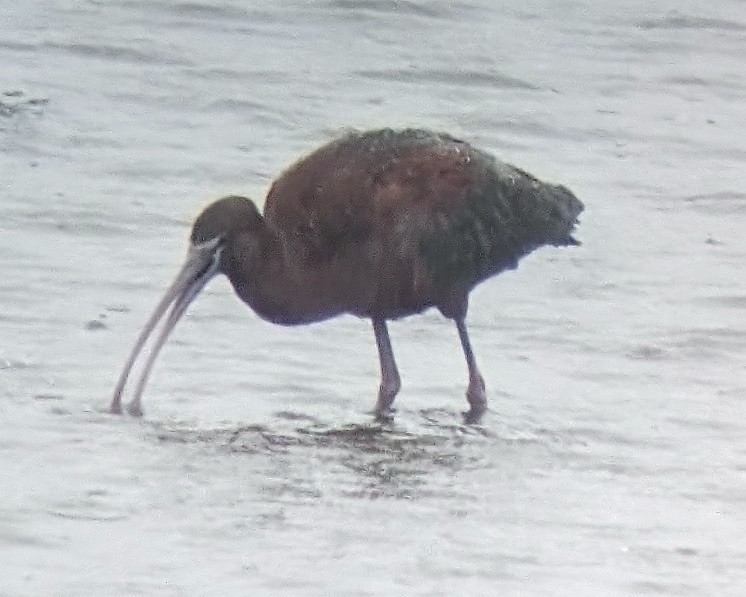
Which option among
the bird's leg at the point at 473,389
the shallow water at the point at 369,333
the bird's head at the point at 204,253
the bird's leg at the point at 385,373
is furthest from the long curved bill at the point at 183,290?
the bird's leg at the point at 473,389

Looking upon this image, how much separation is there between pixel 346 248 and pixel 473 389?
2.15 feet

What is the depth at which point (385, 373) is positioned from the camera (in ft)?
29.6

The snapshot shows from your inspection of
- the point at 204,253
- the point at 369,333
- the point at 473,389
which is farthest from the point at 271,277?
the point at 369,333

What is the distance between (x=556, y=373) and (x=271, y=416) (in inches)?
50.0

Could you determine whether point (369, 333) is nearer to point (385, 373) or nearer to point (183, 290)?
point (385, 373)

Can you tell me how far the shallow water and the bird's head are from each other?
0.22m

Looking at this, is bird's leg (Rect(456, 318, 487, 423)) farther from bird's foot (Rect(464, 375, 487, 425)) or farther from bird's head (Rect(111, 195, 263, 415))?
bird's head (Rect(111, 195, 263, 415))

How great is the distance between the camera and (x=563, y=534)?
23.7 ft

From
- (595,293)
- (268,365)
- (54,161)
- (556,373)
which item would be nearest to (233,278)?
(268,365)

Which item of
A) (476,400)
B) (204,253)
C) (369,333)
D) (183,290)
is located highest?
(204,253)

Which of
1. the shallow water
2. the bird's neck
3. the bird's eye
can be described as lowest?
the shallow water

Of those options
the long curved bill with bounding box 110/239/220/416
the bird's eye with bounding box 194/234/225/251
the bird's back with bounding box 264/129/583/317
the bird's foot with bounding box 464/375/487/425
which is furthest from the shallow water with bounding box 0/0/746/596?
the bird's eye with bounding box 194/234/225/251

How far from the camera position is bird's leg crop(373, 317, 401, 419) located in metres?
8.90

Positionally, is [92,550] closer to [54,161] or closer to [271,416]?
[271,416]
